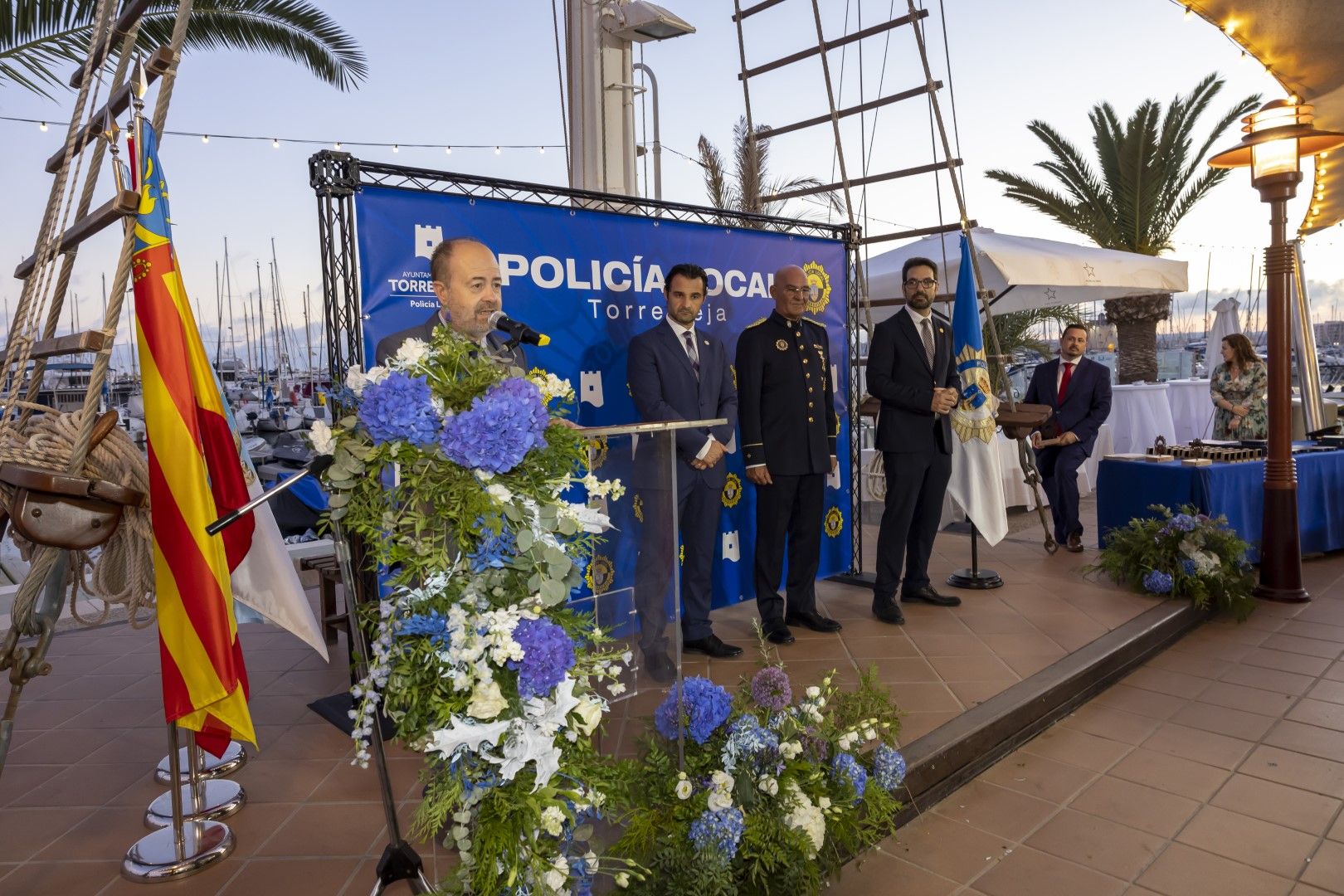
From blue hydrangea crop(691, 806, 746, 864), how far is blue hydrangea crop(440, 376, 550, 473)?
108cm

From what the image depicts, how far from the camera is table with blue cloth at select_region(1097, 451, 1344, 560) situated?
552 cm

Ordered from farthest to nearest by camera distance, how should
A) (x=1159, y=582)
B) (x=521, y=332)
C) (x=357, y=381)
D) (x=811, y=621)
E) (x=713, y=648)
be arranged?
(x=1159, y=582)
(x=811, y=621)
(x=713, y=648)
(x=521, y=332)
(x=357, y=381)

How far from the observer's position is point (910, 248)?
322 inches

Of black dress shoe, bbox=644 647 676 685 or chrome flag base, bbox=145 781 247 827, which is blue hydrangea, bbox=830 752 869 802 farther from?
chrome flag base, bbox=145 781 247 827

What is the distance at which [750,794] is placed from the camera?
2.22 meters

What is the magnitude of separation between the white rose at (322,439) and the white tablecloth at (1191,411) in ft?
39.5

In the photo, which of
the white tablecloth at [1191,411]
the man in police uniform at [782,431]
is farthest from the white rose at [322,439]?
the white tablecloth at [1191,411]

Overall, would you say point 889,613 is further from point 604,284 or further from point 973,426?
point 604,284

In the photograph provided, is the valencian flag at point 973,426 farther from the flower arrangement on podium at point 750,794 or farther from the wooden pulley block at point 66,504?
the wooden pulley block at point 66,504

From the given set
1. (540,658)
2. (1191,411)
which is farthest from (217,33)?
(1191,411)

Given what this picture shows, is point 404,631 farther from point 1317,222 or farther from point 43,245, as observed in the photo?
point 1317,222

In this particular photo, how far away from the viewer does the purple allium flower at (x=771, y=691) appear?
95.8 inches

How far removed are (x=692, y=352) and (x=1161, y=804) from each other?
2572 mm

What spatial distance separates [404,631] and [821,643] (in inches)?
119
